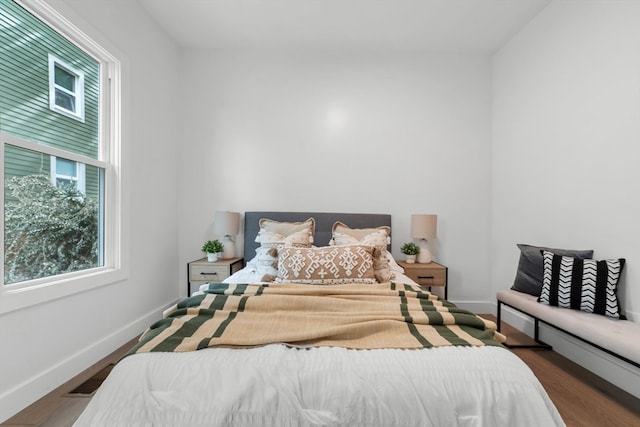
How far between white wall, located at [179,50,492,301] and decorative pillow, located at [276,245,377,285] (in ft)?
4.00

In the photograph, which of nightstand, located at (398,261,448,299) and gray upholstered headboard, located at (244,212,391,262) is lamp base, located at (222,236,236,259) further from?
nightstand, located at (398,261,448,299)

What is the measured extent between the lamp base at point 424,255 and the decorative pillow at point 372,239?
489mm

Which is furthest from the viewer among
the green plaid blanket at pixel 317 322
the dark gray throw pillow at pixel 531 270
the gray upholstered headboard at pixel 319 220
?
the gray upholstered headboard at pixel 319 220

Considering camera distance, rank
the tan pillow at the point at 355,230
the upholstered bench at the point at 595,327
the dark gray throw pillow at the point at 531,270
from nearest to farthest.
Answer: the upholstered bench at the point at 595,327
the dark gray throw pillow at the point at 531,270
the tan pillow at the point at 355,230

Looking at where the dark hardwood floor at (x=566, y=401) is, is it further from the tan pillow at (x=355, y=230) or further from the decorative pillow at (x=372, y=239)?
the tan pillow at (x=355, y=230)

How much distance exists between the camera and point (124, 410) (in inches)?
41.9

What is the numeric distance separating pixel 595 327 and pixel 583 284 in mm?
370

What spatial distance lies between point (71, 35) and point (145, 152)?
1.06 m

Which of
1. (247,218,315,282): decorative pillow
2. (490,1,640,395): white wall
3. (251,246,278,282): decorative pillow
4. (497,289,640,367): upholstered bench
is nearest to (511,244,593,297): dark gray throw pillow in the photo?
(497,289,640,367): upholstered bench

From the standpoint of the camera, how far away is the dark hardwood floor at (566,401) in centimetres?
171

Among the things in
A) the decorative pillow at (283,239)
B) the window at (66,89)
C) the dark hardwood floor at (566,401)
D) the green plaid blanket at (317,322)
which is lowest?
the dark hardwood floor at (566,401)

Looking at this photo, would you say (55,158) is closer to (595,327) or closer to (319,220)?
(319,220)

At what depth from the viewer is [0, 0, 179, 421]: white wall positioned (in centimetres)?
184

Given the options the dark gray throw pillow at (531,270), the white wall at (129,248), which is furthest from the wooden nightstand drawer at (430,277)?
the white wall at (129,248)
